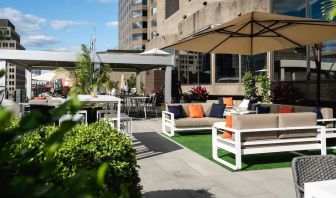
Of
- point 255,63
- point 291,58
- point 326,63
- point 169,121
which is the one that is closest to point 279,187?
point 169,121

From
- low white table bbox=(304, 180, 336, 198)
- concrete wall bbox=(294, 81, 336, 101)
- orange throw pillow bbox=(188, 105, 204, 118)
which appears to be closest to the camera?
low white table bbox=(304, 180, 336, 198)

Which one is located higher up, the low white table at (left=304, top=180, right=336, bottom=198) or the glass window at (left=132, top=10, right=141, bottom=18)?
the glass window at (left=132, top=10, right=141, bottom=18)

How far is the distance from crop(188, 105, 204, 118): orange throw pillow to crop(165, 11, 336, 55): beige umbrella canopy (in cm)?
186

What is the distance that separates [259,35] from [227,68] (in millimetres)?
9793

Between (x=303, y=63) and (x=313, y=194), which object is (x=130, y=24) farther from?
(x=313, y=194)

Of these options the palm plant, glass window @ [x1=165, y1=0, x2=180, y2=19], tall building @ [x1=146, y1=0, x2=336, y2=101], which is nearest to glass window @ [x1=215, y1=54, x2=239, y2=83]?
tall building @ [x1=146, y1=0, x2=336, y2=101]

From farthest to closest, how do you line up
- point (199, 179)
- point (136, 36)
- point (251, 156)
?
point (136, 36) < point (251, 156) < point (199, 179)

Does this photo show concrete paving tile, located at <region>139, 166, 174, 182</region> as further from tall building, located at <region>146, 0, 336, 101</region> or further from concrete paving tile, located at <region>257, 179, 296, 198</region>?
tall building, located at <region>146, 0, 336, 101</region>

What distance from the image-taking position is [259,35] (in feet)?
32.8

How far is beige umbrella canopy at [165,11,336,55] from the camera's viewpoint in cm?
812

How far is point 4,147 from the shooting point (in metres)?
0.68

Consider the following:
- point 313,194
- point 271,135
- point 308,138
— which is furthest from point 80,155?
point 308,138

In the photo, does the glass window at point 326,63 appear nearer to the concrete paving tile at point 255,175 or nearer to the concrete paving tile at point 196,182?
the concrete paving tile at point 255,175

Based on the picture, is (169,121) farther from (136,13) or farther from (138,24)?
(136,13)
